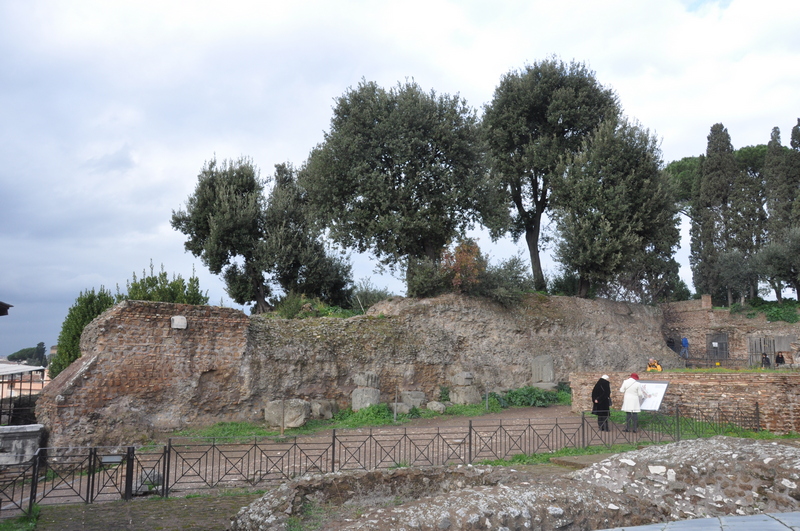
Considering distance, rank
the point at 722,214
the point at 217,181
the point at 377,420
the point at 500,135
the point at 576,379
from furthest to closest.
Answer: the point at 722,214 → the point at 500,135 → the point at 217,181 → the point at 576,379 → the point at 377,420

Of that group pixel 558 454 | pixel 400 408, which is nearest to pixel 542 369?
pixel 400 408

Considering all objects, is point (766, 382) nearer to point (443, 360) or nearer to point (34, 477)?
point (443, 360)

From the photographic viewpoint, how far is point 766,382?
12453 mm

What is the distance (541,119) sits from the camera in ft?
87.4

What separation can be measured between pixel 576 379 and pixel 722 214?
75.6 ft

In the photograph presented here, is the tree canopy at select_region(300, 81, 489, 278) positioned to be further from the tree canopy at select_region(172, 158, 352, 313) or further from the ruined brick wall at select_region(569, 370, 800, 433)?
the ruined brick wall at select_region(569, 370, 800, 433)

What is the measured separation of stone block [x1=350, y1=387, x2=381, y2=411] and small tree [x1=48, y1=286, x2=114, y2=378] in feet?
37.3

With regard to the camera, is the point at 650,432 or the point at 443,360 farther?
the point at 443,360

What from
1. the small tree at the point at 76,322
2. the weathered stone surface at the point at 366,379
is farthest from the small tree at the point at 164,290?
the weathered stone surface at the point at 366,379

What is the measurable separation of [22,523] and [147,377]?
7.06 m

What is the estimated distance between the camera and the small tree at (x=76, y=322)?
70.0 feet

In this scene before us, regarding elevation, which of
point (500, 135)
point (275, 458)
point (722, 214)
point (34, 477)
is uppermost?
point (500, 135)

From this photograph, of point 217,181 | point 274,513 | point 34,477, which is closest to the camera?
point 274,513

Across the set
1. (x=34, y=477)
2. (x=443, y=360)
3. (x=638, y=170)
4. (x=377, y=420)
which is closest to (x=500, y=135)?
(x=638, y=170)
